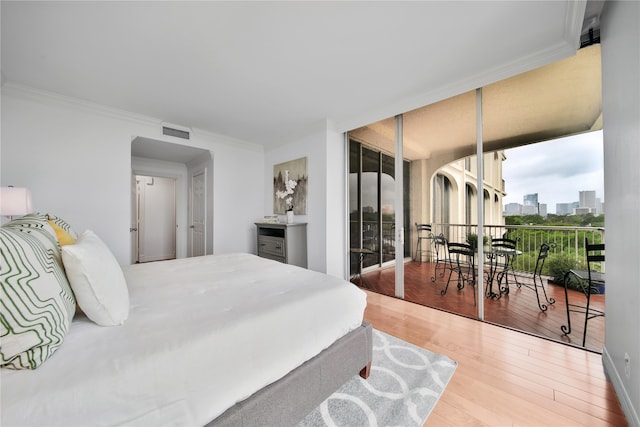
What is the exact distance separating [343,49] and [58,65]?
2627 mm

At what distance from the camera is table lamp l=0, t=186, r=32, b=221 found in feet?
6.39

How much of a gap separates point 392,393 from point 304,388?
2.10 ft

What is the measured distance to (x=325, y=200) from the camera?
11.6 feet

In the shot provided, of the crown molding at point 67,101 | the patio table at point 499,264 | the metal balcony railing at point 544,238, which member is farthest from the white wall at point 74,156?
the patio table at point 499,264

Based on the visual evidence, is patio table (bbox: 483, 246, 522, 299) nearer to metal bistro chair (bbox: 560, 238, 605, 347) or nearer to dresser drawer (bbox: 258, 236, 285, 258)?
metal bistro chair (bbox: 560, 238, 605, 347)

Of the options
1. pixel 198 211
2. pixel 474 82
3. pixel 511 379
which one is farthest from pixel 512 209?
pixel 198 211

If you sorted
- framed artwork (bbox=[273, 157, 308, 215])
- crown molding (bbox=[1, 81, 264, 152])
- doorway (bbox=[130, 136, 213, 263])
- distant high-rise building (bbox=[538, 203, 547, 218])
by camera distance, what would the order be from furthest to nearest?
doorway (bbox=[130, 136, 213, 263]), framed artwork (bbox=[273, 157, 308, 215]), crown molding (bbox=[1, 81, 264, 152]), distant high-rise building (bbox=[538, 203, 547, 218])

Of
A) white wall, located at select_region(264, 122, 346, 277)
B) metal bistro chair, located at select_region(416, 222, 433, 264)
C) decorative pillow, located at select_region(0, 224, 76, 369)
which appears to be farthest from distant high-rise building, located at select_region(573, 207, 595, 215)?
decorative pillow, located at select_region(0, 224, 76, 369)

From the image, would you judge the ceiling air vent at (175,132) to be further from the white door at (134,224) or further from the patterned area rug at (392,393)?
the patterned area rug at (392,393)

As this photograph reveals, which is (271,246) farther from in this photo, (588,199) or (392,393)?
(588,199)

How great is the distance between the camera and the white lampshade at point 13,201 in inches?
76.6

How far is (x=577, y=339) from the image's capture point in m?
2.01

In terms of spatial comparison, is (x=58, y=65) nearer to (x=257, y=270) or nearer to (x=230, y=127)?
(x=230, y=127)

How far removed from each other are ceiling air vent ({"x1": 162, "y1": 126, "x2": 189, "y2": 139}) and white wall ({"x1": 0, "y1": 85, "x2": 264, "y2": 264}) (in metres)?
0.07
